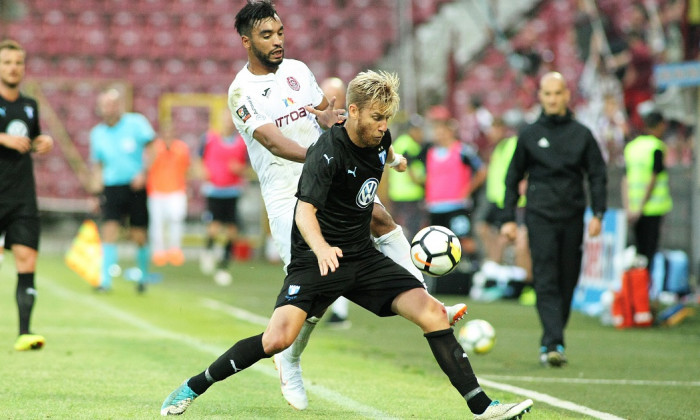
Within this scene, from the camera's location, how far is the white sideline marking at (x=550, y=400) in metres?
6.22

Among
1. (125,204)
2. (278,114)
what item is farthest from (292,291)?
(125,204)

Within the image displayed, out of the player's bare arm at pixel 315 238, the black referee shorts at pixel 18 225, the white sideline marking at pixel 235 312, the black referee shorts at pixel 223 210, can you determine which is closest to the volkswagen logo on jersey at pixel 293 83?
the player's bare arm at pixel 315 238

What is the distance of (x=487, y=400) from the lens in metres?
5.42

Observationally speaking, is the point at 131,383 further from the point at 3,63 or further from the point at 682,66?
the point at 682,66

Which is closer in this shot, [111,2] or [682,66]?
[682,66]

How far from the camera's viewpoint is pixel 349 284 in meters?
5.67

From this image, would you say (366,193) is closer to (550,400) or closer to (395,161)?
(395,161)

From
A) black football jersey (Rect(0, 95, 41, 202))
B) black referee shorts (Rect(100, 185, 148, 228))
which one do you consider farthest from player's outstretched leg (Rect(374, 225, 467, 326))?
black referee shorts (Rect(100, 185, 148, 228))

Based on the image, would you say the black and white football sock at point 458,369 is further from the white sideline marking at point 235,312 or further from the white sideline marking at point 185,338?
the white sideline marking at point 235,312

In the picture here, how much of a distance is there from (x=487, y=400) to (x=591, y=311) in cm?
846

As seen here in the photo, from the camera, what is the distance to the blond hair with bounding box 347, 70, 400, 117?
540 centimetres

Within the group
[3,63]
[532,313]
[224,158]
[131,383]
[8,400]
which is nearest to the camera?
[8,400]

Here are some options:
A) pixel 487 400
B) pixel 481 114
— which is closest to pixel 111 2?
pixel 481 114

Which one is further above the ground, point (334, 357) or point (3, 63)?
point (3, 63)
